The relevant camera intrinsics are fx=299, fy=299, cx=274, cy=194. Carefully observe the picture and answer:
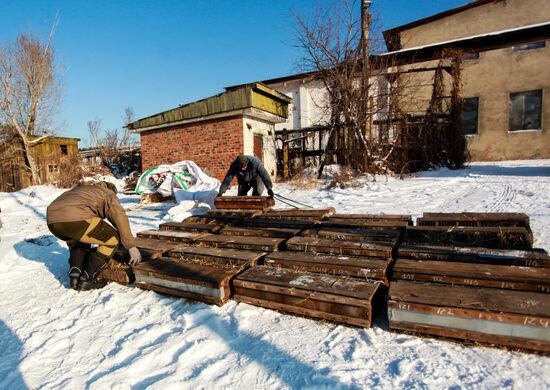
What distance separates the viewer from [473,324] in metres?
1.81

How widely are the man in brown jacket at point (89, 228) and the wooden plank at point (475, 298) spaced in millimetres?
2530

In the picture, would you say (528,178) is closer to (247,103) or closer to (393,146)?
(393,146)

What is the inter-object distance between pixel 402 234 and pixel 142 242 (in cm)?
304

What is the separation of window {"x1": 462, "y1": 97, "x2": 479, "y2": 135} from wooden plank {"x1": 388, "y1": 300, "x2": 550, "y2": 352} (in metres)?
15.8

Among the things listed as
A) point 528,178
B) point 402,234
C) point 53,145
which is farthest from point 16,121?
point 528,178

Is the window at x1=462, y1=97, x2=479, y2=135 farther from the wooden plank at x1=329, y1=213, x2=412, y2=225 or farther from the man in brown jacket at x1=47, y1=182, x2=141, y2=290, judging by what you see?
the man in brown jacket at x1=47, y1=182, x2=141, y2=290

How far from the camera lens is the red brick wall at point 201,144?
10523mm

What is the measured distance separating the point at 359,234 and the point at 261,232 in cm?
115

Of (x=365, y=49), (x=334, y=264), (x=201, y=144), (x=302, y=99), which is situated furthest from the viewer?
(x=302, y=99)

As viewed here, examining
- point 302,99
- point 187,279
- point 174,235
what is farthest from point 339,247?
point 302,99

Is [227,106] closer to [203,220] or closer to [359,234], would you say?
[203,220]

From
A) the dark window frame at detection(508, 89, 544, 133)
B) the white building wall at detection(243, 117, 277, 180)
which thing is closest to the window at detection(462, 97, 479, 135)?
the dark window frame at detection(508, 89, 544, 133)

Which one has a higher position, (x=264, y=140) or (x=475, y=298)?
(x=264, y=140)

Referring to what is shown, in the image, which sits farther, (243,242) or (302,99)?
(302,99)
